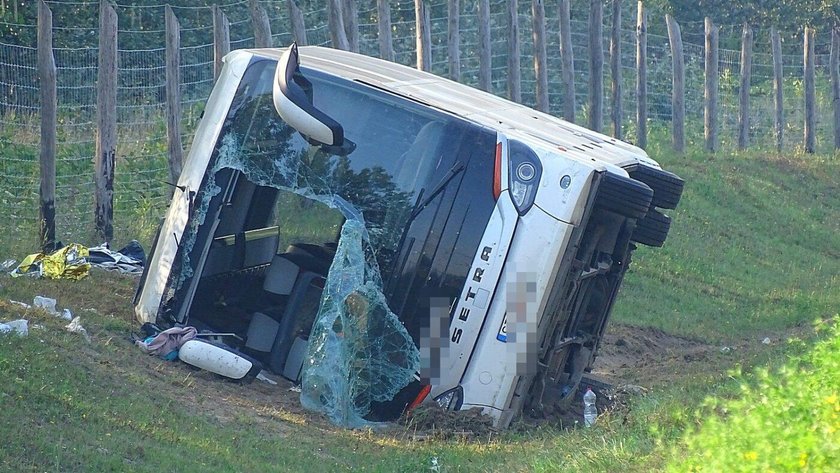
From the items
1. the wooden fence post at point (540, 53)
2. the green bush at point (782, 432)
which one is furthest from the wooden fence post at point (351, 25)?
the green bush at point (782, 432)

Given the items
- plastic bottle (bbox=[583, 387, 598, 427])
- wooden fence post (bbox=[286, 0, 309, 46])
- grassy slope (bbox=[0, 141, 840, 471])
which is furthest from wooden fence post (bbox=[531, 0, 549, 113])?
plastic bottle (bbox=[583, 387, 598, 427])

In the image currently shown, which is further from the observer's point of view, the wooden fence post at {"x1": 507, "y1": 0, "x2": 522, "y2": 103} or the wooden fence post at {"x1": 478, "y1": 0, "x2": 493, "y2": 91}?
the wooden fence post at {"x1": 507, "y1": 0, "x2": 522, "y2": 103}

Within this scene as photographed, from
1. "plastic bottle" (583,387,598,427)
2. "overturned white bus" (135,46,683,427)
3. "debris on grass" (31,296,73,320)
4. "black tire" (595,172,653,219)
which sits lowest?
"debris on grass" (31,296,73,320)

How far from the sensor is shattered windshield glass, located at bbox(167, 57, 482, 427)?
7.30 metres

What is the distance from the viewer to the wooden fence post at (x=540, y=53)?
1719 centimetres

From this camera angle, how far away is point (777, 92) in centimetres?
2167

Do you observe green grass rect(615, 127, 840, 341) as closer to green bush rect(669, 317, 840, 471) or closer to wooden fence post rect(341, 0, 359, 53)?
wooden fence post rect(341, 0, 359, 53)

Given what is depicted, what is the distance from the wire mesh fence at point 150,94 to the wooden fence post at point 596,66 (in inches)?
8.0

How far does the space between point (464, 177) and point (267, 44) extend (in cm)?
695

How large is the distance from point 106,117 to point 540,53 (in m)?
7.36

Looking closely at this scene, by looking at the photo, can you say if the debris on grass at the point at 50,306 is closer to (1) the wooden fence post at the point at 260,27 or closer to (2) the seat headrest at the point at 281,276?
(2) the seat headrest at the point at 281,276

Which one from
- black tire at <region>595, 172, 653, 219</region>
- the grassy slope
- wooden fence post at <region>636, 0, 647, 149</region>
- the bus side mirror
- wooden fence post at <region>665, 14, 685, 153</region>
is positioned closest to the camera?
the grassy slope

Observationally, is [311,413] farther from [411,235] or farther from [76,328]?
[76,328]

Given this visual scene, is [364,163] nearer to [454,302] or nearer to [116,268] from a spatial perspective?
[454,302]
